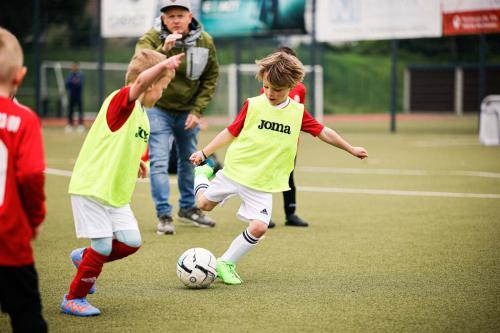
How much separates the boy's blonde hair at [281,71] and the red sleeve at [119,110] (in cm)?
142

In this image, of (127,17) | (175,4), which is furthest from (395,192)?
(127,17)

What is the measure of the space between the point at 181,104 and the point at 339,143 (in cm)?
282

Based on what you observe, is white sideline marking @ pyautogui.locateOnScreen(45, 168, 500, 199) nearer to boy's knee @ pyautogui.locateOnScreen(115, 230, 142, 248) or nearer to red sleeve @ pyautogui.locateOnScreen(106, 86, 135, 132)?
boy's knee @ pyautogui.locateOnScreen(115, 230, 142, 248)

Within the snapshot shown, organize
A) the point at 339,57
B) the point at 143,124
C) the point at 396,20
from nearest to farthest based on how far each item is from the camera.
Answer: the point at 143,124
the point at 396,20
the point at 339,57

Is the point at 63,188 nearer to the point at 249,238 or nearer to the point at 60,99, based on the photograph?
the point at 249,238

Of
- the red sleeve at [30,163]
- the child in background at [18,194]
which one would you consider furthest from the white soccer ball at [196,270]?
the red sleeve at [30,163]

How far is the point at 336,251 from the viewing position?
735 centimetres

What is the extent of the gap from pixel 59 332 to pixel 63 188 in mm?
7594

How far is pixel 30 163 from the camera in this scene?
3.69 metres

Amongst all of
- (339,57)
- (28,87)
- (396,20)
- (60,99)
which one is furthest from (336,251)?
(339,57)

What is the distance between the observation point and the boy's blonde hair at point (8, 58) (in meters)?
3.70

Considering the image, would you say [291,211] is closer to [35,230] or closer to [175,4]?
[175,4]

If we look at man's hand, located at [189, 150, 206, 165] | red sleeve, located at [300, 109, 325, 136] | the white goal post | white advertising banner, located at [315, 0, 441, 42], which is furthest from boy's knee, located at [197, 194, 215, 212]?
the white goal post

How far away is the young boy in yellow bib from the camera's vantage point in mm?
6086
